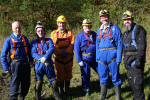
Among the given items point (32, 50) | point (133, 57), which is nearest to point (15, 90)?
point (32, 50)

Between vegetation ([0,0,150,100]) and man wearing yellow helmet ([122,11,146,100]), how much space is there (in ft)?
3.46

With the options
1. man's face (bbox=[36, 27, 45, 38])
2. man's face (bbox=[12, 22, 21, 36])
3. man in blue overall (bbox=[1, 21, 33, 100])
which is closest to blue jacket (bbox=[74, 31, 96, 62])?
man's face (bbox=[36, 27, 45, 38])

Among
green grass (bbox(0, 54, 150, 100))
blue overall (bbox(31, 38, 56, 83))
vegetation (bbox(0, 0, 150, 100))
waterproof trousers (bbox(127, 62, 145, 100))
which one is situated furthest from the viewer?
vegetation (bbox(0, 0, 150, 100))

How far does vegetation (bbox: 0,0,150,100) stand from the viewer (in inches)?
199

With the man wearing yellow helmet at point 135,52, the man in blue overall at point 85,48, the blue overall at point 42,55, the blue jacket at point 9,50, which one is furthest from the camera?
the man in blue overall at point 85,48

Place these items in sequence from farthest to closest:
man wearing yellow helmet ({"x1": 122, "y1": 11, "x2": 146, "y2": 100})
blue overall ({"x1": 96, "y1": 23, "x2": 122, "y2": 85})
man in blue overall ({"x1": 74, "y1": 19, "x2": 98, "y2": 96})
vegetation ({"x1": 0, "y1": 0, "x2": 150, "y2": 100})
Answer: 1. vegetation ({"x1": 0, "y1": 0, "x2": 150, "y2": 100})
2. man in blue overall ({"x1": 74, "y1": 19, "x2": 98, "y2": 96})
3. blue overall ({"x1": 96, "y1": 23, "x2": 122, "y2": 85})
4. man wearing yellow helmet ({"x1": 122, "y1": 11, "x2": 146, "y2": 100})

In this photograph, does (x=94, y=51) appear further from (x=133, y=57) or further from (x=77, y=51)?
(x=133, y=57)

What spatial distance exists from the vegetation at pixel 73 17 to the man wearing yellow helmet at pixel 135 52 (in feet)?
3.46

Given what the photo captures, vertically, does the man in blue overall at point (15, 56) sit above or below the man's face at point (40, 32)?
below

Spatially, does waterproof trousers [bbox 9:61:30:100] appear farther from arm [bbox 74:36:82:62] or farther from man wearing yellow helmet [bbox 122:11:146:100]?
man wearing yellow helmet [bbox 122:11:146:100]

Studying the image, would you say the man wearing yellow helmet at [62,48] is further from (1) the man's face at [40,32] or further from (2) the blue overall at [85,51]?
(1) the man's face at [40,32]

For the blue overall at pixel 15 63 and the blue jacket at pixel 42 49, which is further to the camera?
the blue jacket at pixel 42 49

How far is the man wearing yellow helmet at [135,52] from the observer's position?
3248mm

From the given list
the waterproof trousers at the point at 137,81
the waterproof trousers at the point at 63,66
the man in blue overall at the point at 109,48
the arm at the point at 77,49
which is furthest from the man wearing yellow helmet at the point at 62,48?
the waterproof trousers at the point at 137,81
